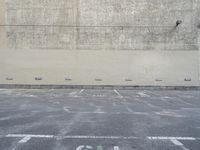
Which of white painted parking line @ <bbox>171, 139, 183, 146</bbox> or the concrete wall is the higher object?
the concrete wall

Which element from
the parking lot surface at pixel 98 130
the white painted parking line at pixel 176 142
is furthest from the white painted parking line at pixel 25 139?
the white painted parking line at pixel 176 142

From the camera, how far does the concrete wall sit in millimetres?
20406

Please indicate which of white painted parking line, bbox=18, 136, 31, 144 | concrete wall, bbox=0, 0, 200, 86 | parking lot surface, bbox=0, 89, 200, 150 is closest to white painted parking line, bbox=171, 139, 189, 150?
parking lot surface, bbox=0, 89, 200, 150

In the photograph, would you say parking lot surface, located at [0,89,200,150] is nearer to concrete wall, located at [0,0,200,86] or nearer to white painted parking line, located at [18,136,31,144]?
white painted parking line, located at [18,136,31,144]

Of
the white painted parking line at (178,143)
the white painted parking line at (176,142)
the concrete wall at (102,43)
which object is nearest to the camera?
the white painted parking line at (178,143)

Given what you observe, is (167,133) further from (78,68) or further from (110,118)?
(78,68)

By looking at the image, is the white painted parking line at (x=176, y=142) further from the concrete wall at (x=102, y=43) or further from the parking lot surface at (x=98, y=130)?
the concrete wall at (x=102, y=43)

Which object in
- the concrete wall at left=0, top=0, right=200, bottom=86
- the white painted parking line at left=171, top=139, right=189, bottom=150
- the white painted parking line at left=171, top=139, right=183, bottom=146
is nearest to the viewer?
the white painted parking line at left=171, top=139, right=189, bottom=150

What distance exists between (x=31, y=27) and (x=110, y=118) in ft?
48.6

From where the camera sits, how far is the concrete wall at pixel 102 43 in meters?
20.4

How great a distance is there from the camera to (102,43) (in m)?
20.6

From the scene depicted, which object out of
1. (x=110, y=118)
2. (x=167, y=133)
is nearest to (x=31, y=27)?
(x=110, y=118)

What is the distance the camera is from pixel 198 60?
20469 mm

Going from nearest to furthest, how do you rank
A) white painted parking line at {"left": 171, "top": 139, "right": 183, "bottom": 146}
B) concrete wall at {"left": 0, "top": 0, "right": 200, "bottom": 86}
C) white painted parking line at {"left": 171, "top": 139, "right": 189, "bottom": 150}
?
white painted parking line at {"left": 171, "top": 139, "right": 189, "bottom": 150}
white painted parking line at {"left": 171, "top": 139, "right": 183, "bottom": 146}
concrete wall at {"left": 0, "top": 0, "right": 200, "bottom": 86}
